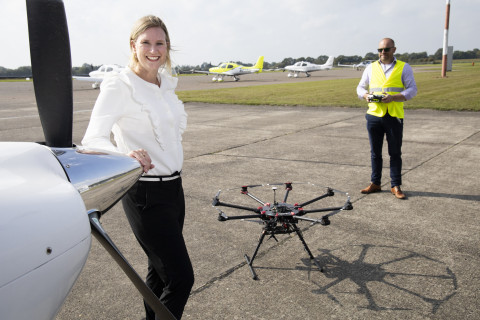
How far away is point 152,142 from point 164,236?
531mm

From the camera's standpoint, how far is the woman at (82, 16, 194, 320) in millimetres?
2234

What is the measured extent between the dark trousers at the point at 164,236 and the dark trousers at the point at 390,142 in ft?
13.3

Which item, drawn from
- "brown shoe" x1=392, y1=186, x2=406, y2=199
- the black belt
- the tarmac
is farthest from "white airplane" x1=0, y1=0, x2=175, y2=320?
"brown shoe" x1=392, y1=186, x2=406, y2=199

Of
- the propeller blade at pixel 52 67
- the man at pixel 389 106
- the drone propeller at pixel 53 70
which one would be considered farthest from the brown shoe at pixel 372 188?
the propeller blade at pixel 52 67

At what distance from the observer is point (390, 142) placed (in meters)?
5.70

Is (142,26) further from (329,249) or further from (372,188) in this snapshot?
(372,188)

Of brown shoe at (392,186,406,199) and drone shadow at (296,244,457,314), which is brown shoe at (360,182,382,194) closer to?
brown shoe at (392,186,406,199)

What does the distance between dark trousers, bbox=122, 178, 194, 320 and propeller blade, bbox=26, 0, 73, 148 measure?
20.5 inches

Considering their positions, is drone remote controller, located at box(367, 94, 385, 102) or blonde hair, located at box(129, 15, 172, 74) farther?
drone remote controller, located at box(367, 94, 385, 102)

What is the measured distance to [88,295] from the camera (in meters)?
3.33

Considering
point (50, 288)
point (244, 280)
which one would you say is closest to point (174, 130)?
point (50, 288)

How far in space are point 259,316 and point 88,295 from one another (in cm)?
140

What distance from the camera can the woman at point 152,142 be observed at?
2.23 meters

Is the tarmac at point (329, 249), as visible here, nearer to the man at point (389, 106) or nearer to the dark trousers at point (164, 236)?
the man at point (389, 106)
